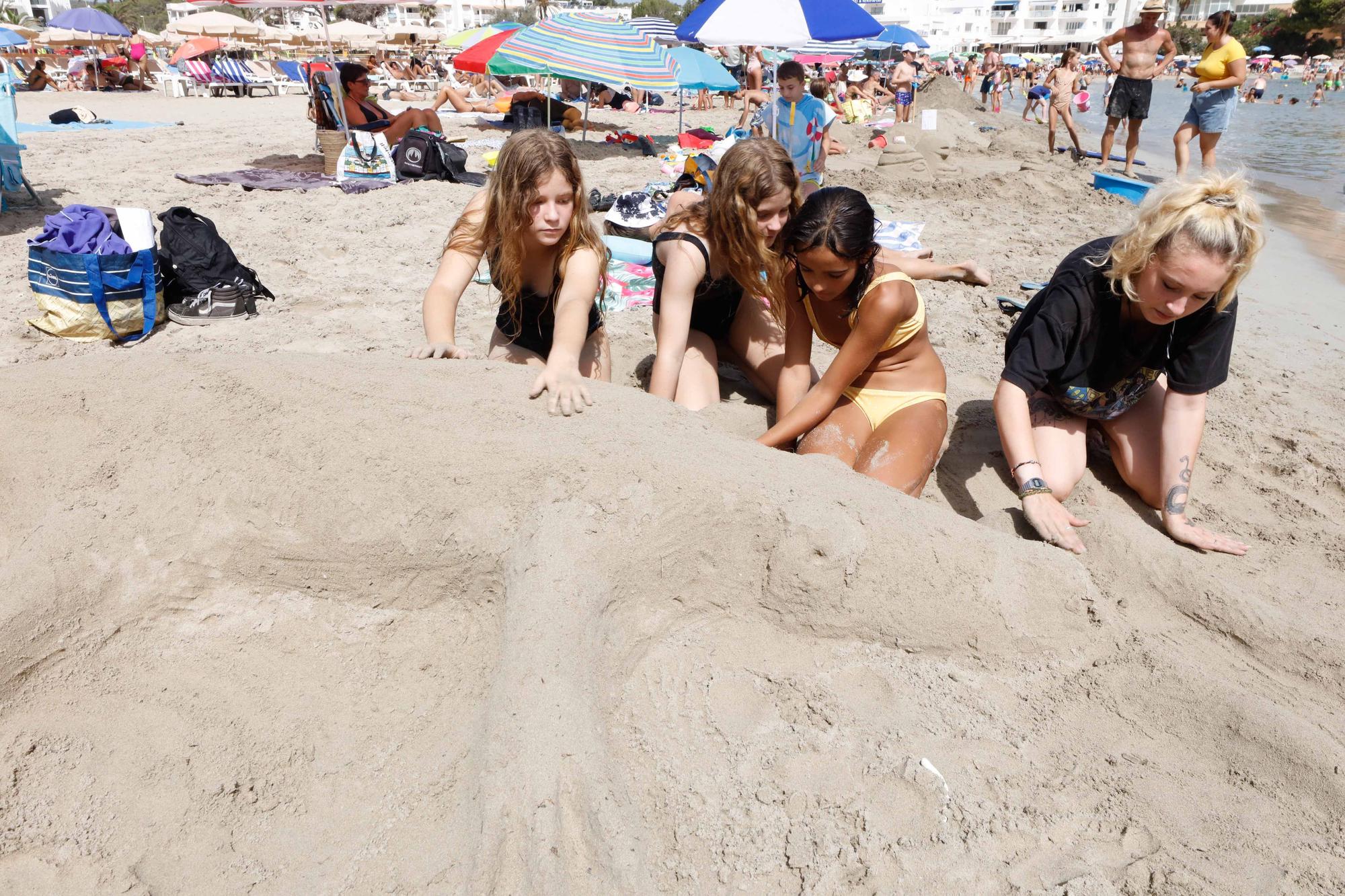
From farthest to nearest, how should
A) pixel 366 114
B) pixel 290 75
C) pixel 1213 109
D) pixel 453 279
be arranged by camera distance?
pixel 290 75 → pixel 366 114 → pixel 1213 109 → pixel 453 279

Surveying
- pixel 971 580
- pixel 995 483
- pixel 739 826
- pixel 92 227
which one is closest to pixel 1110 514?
pixel 995 483

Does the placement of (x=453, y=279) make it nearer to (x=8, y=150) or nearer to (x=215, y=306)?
(x=215, y=306)

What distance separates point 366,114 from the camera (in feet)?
28.4

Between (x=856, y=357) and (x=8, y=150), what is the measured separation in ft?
24.8

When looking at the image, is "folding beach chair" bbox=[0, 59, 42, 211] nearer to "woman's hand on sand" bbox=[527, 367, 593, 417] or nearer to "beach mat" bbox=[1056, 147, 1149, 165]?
"woman's hand on sand" bbox=[527, 367, 593, 417]

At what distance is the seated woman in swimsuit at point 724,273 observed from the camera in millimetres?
2789

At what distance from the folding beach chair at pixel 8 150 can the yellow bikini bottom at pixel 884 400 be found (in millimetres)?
7239

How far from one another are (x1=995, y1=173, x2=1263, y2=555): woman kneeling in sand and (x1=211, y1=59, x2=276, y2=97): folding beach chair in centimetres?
2128

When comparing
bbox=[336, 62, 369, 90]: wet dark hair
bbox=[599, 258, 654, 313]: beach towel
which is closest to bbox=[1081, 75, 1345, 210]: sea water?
bbox=[599, 258, 654, 313]: beach towel

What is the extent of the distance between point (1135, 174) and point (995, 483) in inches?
336

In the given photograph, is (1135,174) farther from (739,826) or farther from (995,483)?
(739,826)

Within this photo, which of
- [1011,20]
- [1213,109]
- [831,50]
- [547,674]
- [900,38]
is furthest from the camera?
[1011,20]

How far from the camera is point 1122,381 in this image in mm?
2684

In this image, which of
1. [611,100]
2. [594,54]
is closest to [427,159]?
[594,54]
